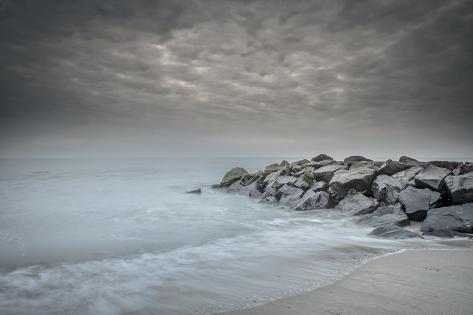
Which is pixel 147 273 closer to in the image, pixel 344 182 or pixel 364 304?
pixel 364 304

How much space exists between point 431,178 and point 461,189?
5.39 feet

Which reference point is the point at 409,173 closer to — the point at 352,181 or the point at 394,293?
the point at 352,181

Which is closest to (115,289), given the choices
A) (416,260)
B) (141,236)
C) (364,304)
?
(364,304)

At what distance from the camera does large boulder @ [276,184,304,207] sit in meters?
16.8

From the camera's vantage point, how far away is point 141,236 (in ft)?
34.6

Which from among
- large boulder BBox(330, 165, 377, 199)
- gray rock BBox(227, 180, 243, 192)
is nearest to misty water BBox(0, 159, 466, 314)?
large boulder BBox(330, 165, 377, 199)

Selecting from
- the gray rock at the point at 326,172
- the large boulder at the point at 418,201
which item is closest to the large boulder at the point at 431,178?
the large boulder at the point at 418,201

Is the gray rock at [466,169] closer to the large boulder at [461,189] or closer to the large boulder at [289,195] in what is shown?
the large boulder at [461,189]

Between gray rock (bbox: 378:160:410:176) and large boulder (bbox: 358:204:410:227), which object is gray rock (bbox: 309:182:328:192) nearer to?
gray rock (bbox: 378:160:410:176)

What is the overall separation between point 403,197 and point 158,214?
35.4 feet

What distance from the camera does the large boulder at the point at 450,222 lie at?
364 inches

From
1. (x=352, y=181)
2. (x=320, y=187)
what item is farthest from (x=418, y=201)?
(x=320, y=187)

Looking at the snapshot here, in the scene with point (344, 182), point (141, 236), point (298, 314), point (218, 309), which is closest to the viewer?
point (298, 314)

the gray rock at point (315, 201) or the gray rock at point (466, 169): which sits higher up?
the gray rock at point (466, 169)
